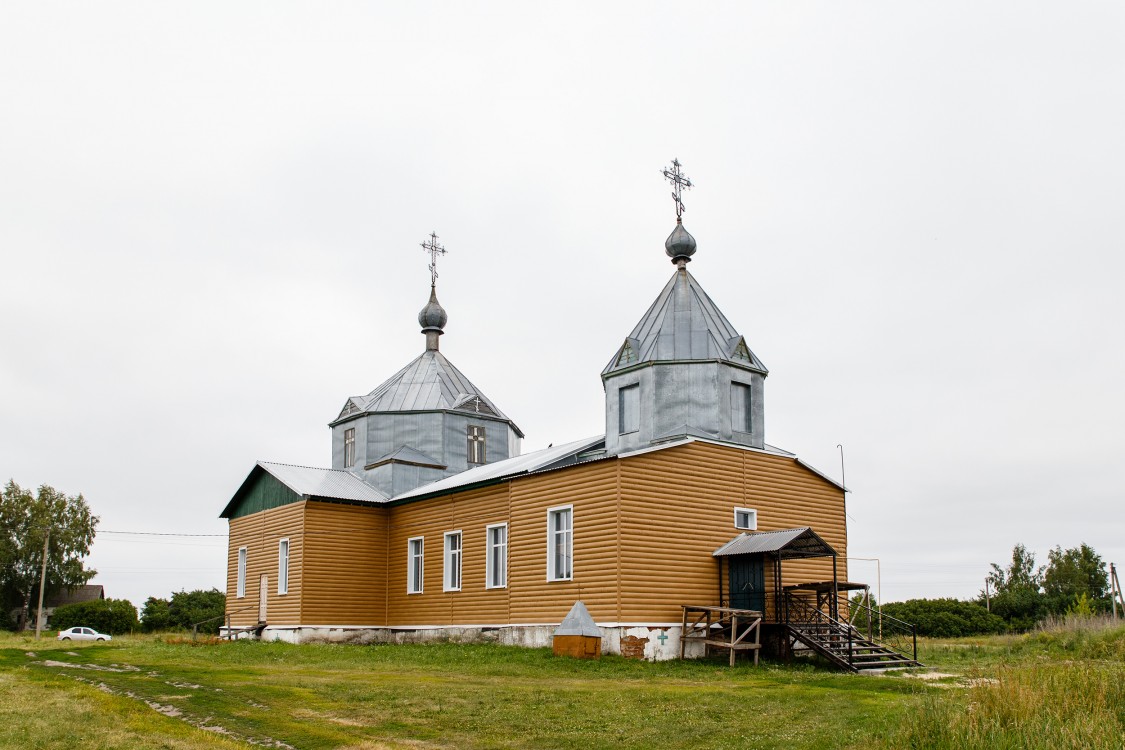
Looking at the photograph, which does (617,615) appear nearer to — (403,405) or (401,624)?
(401,624)

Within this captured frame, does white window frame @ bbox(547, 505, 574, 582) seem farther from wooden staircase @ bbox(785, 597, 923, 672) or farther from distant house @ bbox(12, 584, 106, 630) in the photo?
distant house @ bbox(12, 584, 106, 630)

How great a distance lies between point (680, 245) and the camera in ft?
93.0

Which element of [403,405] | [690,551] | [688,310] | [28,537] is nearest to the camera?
[690,551]

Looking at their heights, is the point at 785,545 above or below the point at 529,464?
below

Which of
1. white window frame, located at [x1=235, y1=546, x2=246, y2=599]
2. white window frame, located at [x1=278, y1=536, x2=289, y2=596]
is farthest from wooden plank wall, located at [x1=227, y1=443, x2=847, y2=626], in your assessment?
white window frame, located at [x1=235, y1=546, x2=246, y2=599]

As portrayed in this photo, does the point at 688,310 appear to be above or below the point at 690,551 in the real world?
above

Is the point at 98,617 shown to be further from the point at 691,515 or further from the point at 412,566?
the point at 691,515

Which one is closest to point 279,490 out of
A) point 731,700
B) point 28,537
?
point 731,700

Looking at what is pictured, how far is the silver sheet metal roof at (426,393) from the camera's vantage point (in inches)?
1387

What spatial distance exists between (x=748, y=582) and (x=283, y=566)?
568 inches

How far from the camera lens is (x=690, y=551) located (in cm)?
2353

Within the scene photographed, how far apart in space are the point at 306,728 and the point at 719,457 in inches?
563

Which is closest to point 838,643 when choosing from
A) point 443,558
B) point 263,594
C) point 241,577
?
point 443,558

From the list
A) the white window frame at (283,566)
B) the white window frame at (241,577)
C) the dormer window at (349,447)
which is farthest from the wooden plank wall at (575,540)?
the dormer window at (349,447)
